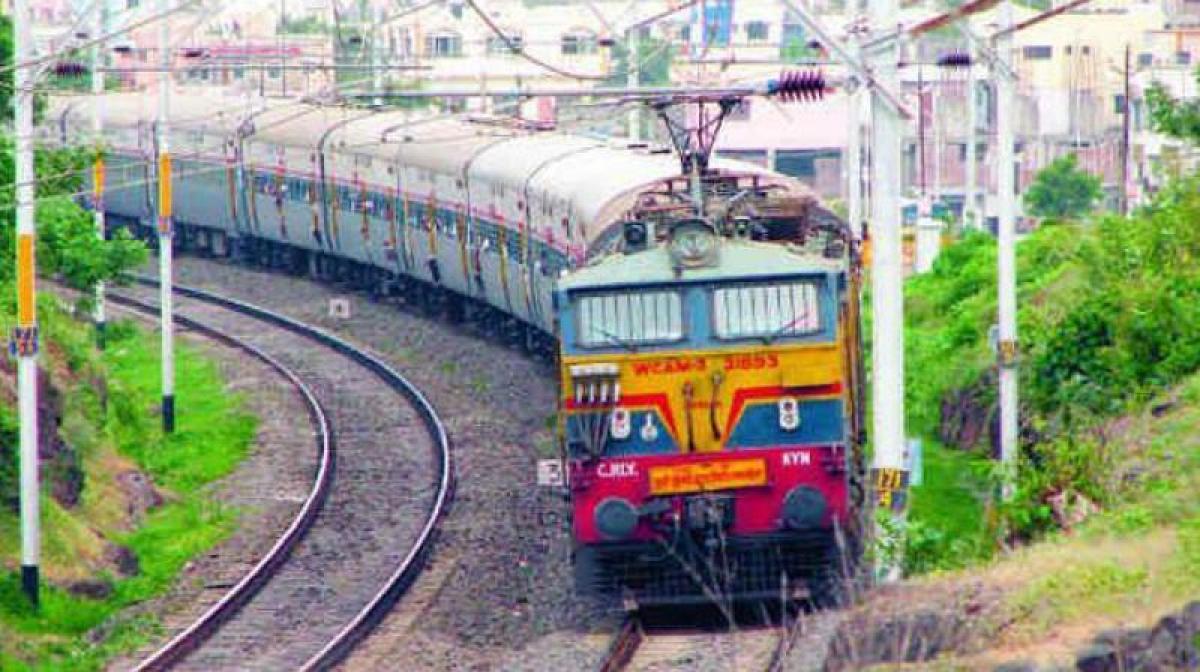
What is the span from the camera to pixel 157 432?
2920 cm

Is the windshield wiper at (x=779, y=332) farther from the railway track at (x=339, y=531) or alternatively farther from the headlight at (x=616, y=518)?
the railway track at (x=339, y=531)

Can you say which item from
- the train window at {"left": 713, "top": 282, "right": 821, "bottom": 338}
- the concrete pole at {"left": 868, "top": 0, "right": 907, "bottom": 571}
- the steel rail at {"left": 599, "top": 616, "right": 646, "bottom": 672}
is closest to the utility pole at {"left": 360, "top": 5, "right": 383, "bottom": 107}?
the train window at {"left": 713, "top": 282, "right": 821, "bottom": 338}

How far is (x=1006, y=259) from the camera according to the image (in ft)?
71.8

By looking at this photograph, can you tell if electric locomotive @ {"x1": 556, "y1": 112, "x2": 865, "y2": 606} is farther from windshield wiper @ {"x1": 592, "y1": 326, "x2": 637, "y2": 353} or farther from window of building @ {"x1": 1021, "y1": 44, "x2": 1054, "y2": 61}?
window of building @ {"x1": 1021, "y1": 44, "x2": 1054, "y2": 61}

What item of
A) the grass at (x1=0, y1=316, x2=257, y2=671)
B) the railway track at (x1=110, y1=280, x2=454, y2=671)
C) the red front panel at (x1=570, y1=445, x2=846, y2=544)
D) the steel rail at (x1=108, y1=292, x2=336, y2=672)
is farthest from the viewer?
the grass at (x1=0, y1=316, x2=257, y2=671)

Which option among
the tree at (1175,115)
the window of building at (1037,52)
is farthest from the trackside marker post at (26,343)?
the window of building at (1037,52)

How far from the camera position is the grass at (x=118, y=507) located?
64.7ft

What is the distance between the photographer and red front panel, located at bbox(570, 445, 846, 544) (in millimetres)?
17812

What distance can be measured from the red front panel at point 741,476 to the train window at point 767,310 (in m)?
0.82

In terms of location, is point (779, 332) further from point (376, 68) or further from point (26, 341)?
point (376, 68)

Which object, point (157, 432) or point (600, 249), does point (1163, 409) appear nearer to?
point (600, 249)

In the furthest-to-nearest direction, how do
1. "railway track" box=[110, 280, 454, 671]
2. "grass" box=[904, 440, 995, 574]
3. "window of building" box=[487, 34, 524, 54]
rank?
"window of building" box=[487, 34, 524, 54] < "railway track" box=[110, 280, 454, 671] < "grass" box=[904, 440, 995, 574]

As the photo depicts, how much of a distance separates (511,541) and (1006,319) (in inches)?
185

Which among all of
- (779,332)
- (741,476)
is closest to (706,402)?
(741,476)
